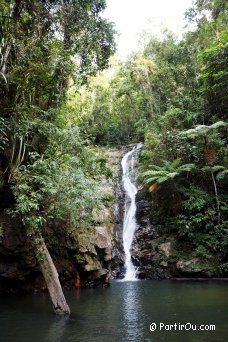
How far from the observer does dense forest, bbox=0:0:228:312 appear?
942cm

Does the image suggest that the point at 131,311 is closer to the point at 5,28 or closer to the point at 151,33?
the point at 5,28

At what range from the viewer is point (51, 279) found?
833cm

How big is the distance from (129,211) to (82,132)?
582cm

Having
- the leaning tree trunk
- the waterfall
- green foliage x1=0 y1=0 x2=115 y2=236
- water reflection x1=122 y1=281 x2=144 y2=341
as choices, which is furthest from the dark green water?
the waterfall

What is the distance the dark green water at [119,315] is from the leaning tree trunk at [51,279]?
283 mm

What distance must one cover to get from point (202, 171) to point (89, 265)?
310 inches

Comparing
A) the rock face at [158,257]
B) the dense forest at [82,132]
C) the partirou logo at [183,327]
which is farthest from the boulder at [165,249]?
the partirou logo at [183,327]

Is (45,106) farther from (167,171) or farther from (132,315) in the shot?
(132,315)

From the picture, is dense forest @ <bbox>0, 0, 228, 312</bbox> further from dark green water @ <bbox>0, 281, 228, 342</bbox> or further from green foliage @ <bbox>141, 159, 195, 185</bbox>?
dark green water @ <bbox>0, 281, 228, 342</bbox>

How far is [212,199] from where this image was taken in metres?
15.9

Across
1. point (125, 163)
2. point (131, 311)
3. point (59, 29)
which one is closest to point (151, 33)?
point (125, 163)

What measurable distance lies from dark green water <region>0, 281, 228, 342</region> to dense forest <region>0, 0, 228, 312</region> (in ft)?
3.13

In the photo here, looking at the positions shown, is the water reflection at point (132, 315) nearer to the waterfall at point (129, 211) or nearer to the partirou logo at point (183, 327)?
the partirou logo at point (183, 327)

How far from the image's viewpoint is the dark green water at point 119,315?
6.65 metres
